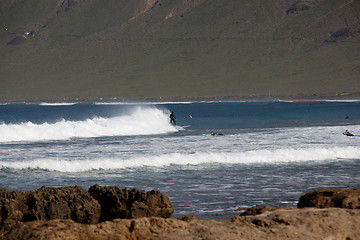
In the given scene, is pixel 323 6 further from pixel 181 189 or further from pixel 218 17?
pixel 181 189

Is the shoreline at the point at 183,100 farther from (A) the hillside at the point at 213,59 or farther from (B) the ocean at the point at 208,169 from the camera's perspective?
(B) the ocean at the point at 208,169

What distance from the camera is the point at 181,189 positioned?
15414 millimetres

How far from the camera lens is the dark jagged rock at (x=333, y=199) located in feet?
31.5

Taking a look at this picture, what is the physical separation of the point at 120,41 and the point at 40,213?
183 m

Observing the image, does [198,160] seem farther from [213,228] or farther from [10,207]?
[213,228]

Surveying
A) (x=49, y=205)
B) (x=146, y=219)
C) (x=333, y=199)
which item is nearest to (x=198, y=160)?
(x=333, y=199)

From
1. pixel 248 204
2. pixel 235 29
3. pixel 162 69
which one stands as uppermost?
pixel 235 29

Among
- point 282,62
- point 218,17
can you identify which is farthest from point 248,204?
point 218,17

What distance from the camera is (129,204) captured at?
415 inches

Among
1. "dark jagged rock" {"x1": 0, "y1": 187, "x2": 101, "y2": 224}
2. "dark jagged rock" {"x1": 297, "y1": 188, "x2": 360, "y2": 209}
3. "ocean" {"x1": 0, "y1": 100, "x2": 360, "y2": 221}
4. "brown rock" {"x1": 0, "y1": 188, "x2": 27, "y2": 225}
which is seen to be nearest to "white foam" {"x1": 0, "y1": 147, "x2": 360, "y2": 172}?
"ocean" {"x1": 0, "y1": 100, "x2": 360, "y2": 221}

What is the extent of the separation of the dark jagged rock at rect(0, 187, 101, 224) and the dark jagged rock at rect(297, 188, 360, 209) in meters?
3.48

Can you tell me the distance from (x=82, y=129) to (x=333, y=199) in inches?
1311

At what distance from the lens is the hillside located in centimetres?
14688

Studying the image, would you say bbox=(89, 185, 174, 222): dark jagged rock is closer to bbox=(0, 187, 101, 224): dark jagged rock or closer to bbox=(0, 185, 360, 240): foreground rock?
bbox=(0, 185, 360, 240): foreground rock
